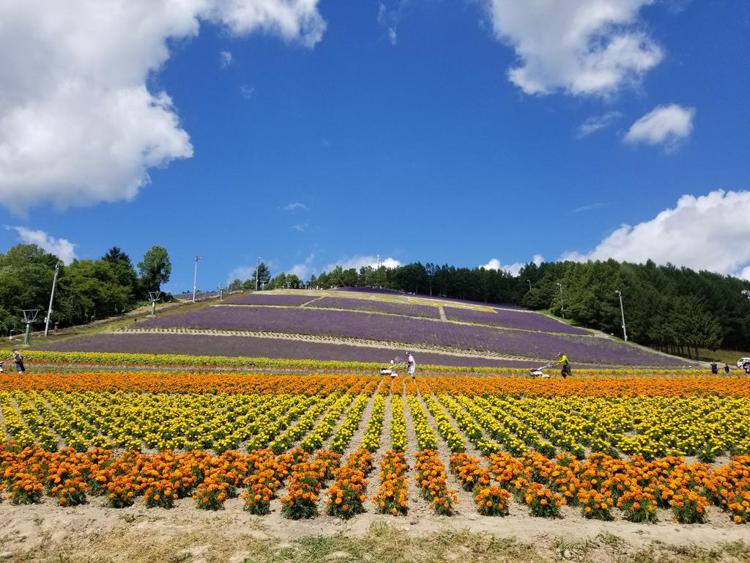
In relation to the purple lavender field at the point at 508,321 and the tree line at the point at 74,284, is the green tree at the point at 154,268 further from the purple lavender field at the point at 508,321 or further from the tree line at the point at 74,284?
the purple lavender field at the point at 508,321

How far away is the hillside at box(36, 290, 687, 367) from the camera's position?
39750mm

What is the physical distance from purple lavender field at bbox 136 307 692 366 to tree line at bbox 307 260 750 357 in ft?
75.6

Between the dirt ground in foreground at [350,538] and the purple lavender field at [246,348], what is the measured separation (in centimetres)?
2921

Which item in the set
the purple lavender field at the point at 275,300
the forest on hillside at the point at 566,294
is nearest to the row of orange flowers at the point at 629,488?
the purple lavender field at the point at 275,300

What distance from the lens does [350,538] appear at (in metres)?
7.18

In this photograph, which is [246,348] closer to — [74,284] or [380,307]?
[380,307]

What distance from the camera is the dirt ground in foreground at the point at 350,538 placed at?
21.7 ft

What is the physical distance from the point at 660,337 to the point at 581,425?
71812 millimetres

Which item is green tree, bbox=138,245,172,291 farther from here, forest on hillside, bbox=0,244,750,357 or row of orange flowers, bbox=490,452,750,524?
row of orange flowers, bbox=490,452,750,524

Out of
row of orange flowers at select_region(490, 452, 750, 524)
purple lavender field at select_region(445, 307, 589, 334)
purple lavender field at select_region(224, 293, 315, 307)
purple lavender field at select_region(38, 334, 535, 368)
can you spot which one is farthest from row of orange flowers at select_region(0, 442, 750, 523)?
purple lavender field at select_region(224, 293, 315, 307)

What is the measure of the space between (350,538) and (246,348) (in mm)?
34774

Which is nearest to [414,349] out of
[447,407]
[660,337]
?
[447,407]

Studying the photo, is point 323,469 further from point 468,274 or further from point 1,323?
point 468,274

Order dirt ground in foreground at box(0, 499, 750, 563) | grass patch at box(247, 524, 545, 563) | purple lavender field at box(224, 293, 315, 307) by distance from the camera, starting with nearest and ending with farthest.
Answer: grass patch at box(247, 524, 545, 563) → dirt ground in foreground at box(0, 499, 750, 563) → purple lavender field at box(224, 293, 315, 307)
